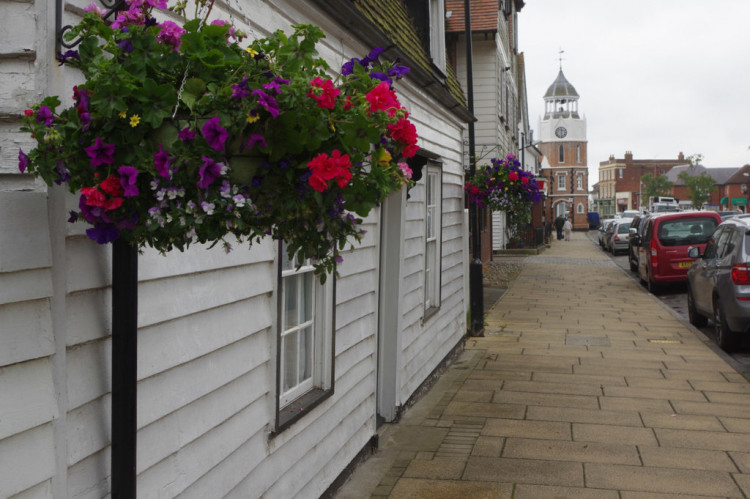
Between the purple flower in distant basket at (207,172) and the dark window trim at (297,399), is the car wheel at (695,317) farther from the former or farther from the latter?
the purple flower in distant basket at (207,172)

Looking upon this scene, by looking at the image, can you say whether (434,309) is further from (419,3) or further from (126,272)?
(126,272)

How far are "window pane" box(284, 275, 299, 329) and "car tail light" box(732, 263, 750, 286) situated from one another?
7083mm

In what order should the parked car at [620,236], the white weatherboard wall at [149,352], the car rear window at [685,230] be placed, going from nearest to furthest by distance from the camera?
the white weatherboard wall at [149,352] → the car rear window at [685,230] → the parked car at [620,236]

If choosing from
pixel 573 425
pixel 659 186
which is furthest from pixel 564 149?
pixel 573 425

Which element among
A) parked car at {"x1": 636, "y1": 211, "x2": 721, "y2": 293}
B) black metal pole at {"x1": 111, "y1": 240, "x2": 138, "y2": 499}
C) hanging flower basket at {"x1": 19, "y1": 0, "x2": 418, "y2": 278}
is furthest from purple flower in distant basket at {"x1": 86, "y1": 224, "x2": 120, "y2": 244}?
parked car at {"x1": 636, "y1": 211, "x2": 721, "y2": 293}

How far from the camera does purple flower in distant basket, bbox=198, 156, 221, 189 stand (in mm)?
2195

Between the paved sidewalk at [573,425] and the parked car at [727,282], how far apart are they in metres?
0.45

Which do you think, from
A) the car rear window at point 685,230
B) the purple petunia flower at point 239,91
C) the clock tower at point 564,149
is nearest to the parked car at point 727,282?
the car rear window at point 685,230

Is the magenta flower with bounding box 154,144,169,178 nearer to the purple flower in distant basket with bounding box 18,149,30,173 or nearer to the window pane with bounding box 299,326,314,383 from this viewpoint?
the purple flower in distant basket with bounding box 18,149,30,173

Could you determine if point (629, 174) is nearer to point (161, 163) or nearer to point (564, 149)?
point (564, 149)

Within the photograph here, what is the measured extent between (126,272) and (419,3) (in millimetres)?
8062

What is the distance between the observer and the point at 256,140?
7.43 feet

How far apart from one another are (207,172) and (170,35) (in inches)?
18.1

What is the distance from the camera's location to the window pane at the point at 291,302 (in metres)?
4.70
